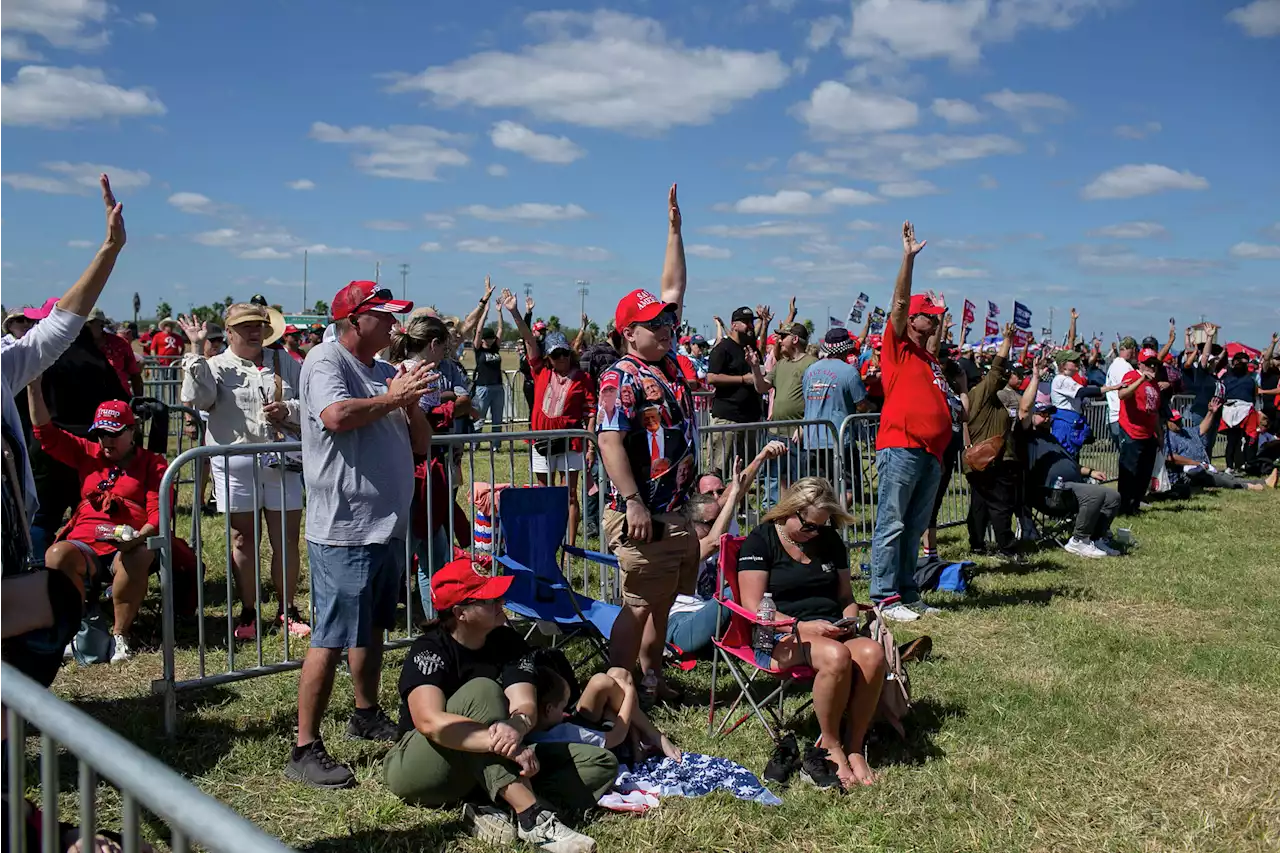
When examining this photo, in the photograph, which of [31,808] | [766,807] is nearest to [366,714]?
[766,807]

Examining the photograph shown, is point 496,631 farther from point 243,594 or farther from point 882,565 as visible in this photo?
point 882,565

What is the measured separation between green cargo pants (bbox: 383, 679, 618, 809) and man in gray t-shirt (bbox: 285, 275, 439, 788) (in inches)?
17.1

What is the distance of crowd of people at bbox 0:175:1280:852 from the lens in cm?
399

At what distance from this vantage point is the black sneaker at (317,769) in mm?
4316

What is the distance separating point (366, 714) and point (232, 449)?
4.69ft

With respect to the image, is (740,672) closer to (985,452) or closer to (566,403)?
(566,403)

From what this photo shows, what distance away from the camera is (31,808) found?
2.56m

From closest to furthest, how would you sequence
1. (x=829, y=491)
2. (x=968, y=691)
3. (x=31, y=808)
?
(x=31, y=808) < (x=829, y=491) < (x=968, y=691)

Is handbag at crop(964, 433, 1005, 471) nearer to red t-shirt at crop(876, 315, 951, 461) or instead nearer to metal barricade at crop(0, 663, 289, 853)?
red t-shirt at crop(876, 315, 951, 461)

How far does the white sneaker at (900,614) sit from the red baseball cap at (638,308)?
3.45 m

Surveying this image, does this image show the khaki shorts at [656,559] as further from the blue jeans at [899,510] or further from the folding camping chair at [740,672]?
the blue jeans at [899,510]

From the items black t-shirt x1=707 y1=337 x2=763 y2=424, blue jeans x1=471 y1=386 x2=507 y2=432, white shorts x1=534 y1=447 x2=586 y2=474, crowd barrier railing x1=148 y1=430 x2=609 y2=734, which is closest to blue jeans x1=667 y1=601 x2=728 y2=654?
crowd barrier railing x1=148 y1=430 x2=609 y2=734

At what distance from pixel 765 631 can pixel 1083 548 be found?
586 centimetres

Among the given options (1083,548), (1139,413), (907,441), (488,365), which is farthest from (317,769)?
(488,365)
